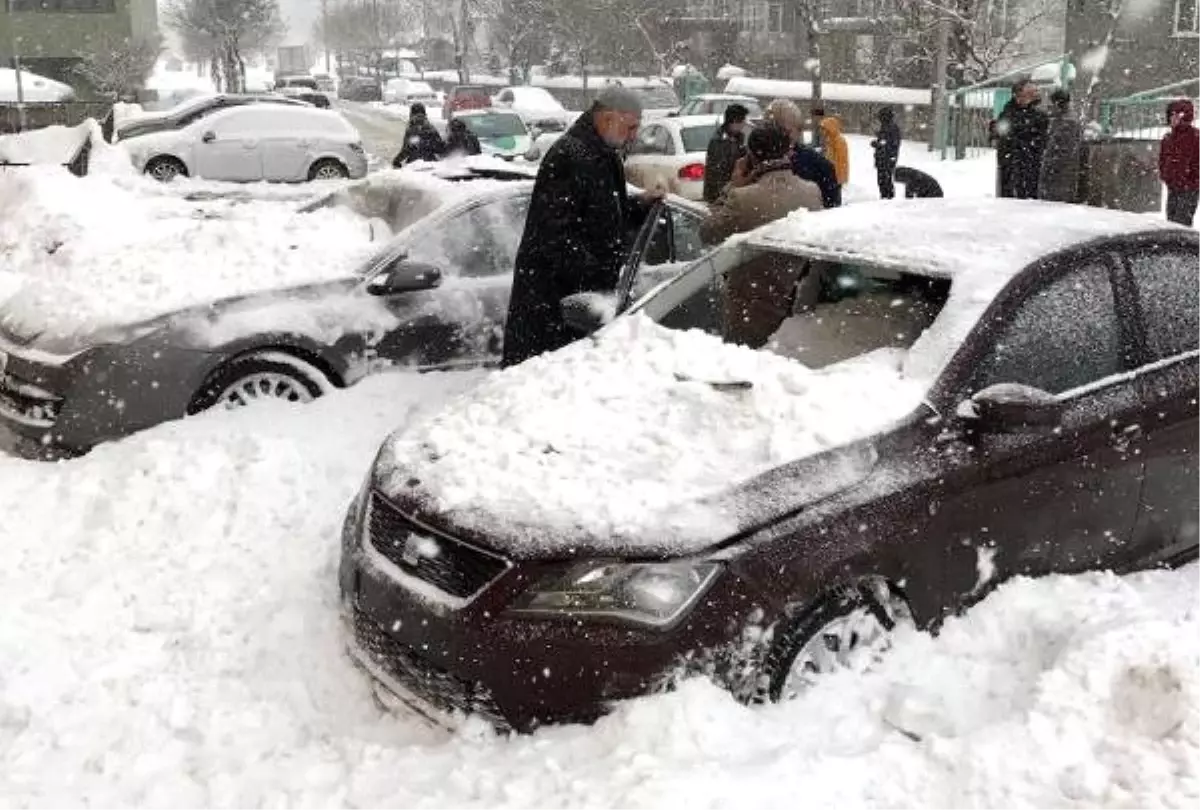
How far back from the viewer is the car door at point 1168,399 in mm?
4230

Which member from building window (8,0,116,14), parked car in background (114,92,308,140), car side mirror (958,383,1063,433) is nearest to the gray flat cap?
car side mirror (958,383,1063,433)

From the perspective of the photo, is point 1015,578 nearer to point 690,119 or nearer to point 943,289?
point 943,289

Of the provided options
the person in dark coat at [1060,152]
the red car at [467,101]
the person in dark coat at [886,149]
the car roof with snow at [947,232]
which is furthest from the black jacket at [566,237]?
the red car at [467,101]

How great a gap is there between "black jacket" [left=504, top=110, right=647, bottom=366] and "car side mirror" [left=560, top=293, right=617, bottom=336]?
38 cm

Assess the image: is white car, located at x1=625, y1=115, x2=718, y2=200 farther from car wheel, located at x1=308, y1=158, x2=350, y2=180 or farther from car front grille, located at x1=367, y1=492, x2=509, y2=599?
car front grille, located at x1=367, y1=492, x2=509, y2=599

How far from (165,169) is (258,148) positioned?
1.60 m

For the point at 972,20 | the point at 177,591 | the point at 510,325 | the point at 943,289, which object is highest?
the point at 972,20

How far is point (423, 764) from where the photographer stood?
3.39 m

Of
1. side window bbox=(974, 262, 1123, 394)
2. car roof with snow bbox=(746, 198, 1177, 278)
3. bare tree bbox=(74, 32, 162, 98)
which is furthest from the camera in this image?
bare tree bbox=(74, 32, 162, 98)

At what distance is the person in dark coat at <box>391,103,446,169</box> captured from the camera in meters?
13.6

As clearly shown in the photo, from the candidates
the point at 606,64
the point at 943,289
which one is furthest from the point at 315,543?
the point at 606,64

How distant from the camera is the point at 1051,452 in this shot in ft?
12.9

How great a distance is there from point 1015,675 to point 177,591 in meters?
3.13

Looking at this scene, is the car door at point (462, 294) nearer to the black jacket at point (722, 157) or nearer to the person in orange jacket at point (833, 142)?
the black jacket at point (722, 157)
